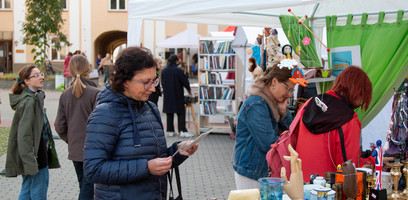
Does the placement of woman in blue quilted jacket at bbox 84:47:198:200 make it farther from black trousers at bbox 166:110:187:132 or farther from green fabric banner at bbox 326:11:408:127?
black trousers at bbox 166:110:187:132

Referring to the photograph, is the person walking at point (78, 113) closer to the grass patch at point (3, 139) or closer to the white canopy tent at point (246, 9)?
the white canopy tent at point (246, 9)

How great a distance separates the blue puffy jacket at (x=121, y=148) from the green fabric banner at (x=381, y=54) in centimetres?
295

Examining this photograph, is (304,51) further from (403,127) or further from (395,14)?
(403,127)

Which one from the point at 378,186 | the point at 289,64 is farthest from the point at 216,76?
the point at 378,186

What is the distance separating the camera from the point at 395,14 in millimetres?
5234

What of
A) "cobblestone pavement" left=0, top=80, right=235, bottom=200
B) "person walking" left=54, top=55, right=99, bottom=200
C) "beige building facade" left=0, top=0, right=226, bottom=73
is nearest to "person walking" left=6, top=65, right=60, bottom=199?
"person walking" left=54, top=55, right=99, bottom=200

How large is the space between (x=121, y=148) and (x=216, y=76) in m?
8.96

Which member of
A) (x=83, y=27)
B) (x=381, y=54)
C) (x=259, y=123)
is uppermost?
(x=83, y=27)

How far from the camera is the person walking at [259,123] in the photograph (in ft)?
12.3

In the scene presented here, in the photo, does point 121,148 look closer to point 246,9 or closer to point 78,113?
point 78,113

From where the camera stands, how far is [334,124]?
362 cm

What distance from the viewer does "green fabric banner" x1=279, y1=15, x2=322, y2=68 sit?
5.91 m

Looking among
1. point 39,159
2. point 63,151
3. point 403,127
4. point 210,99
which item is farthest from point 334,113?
point 210,99

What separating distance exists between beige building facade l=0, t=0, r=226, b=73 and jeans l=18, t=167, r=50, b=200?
29.7 metres
